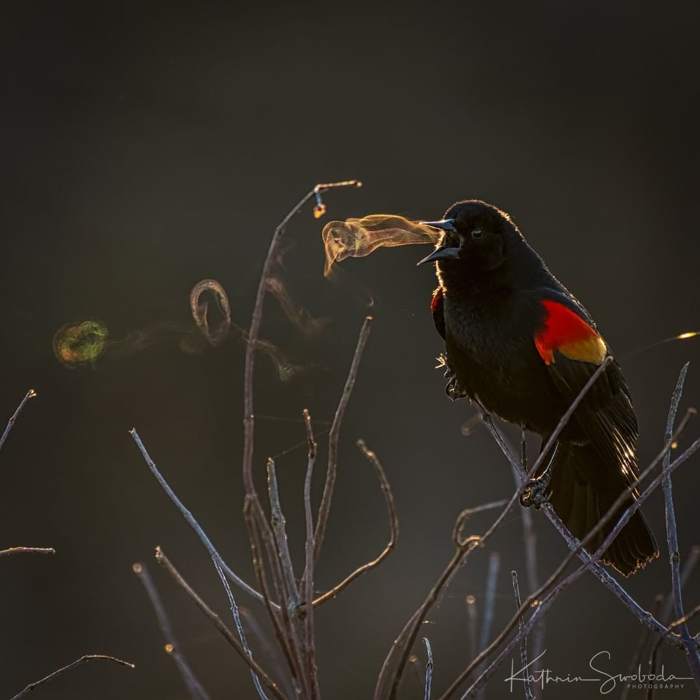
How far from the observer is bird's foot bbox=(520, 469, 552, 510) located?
259cm

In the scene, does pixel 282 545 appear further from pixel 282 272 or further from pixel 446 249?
pixel 282 272

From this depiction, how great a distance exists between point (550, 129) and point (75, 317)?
337 centimetres

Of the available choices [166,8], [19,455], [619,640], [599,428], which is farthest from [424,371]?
[599,428]

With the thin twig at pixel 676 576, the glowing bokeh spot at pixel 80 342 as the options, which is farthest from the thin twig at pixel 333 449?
the glowing bokeh spot at pixel 80 342

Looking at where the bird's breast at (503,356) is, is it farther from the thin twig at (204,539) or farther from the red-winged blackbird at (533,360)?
the thin twig at (204,539)

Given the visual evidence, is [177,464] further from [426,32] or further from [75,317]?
[426,32]

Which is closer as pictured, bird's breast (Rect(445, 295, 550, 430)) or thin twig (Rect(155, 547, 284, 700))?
thin twig (Rect(155, 547, 284, 700))

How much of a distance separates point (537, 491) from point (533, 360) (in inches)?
11.0

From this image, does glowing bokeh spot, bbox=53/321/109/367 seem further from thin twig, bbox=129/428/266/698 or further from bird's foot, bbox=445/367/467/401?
thin twig, bbox=129/428/266/698

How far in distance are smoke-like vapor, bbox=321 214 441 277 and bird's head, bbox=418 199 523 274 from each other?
7 cm

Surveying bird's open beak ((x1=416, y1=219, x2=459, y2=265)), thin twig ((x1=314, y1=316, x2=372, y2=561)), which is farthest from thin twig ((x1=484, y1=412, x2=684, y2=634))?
bird's open beak ((x1=416, y1=219, x2=459, y2=265))

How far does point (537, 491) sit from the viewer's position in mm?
2643

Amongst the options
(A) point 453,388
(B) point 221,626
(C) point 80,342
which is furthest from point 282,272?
(B) point 221,626

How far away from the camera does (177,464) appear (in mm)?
6820
